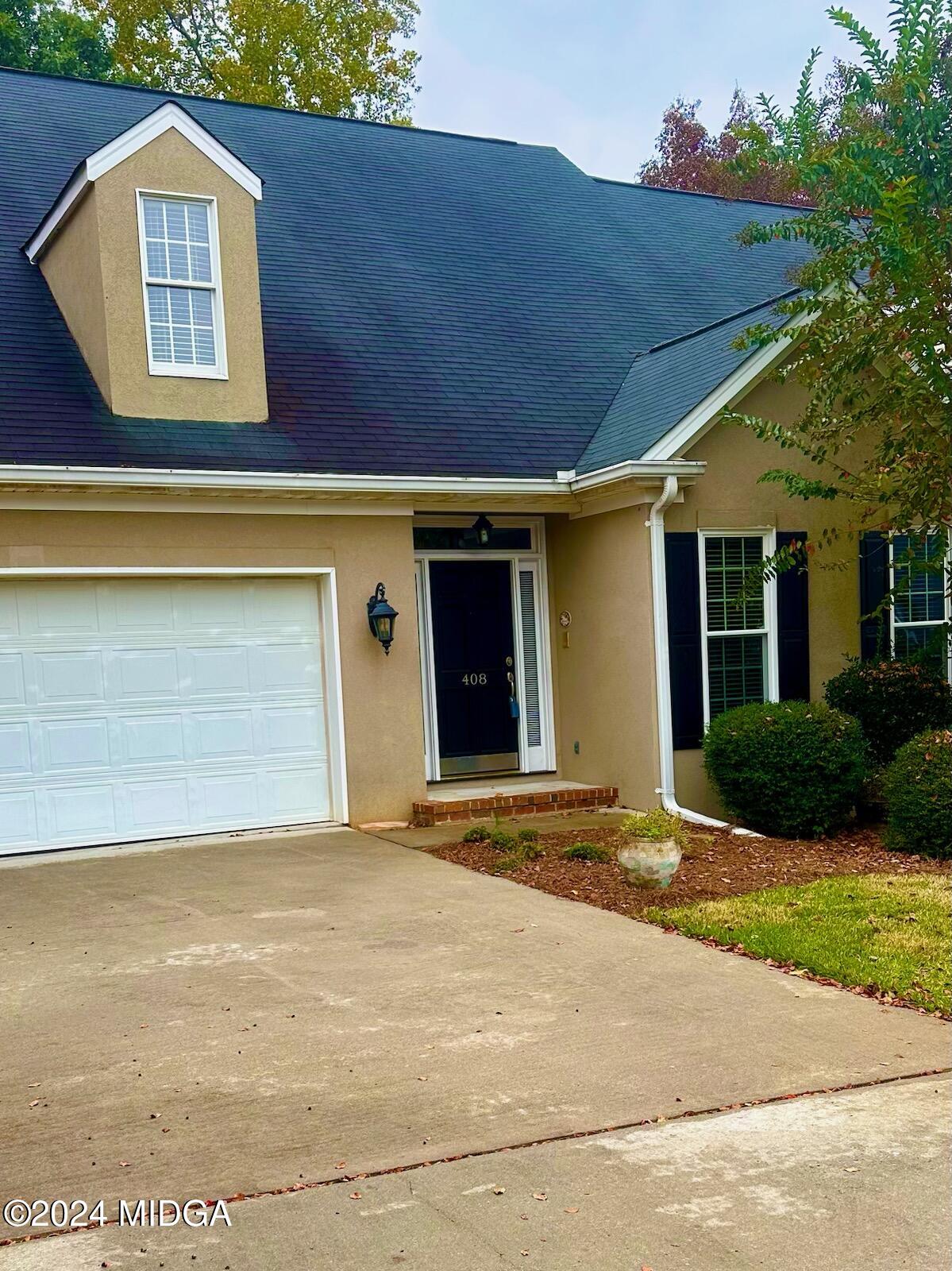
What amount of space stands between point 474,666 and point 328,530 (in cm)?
243

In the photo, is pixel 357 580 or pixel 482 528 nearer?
pixel 357 580

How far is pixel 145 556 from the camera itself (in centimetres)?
988

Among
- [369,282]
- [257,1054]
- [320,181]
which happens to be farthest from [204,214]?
[257,1054]

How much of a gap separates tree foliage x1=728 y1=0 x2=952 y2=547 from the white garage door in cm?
449

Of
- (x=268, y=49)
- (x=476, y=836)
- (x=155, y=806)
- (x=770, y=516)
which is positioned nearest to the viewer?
(x=476, y=836)

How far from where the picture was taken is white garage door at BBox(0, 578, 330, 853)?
9.64 m

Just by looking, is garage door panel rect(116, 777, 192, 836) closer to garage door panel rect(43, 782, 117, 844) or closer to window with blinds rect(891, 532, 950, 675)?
garage door panel rect(43, 782, 117, 844)

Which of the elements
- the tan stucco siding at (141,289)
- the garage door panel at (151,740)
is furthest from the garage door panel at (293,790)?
the tan stucco siding at (141,289)

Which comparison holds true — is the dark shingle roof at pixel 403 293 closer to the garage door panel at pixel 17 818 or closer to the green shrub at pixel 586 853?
the garage door panel at pixel 17 818

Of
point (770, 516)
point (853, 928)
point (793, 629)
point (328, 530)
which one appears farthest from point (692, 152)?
point (853, 928)

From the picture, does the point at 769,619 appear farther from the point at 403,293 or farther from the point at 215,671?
the point at 403,293

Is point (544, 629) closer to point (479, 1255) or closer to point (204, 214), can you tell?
point (204, 214)

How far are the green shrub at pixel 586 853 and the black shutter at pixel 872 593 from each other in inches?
170

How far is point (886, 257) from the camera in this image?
27.9ft
